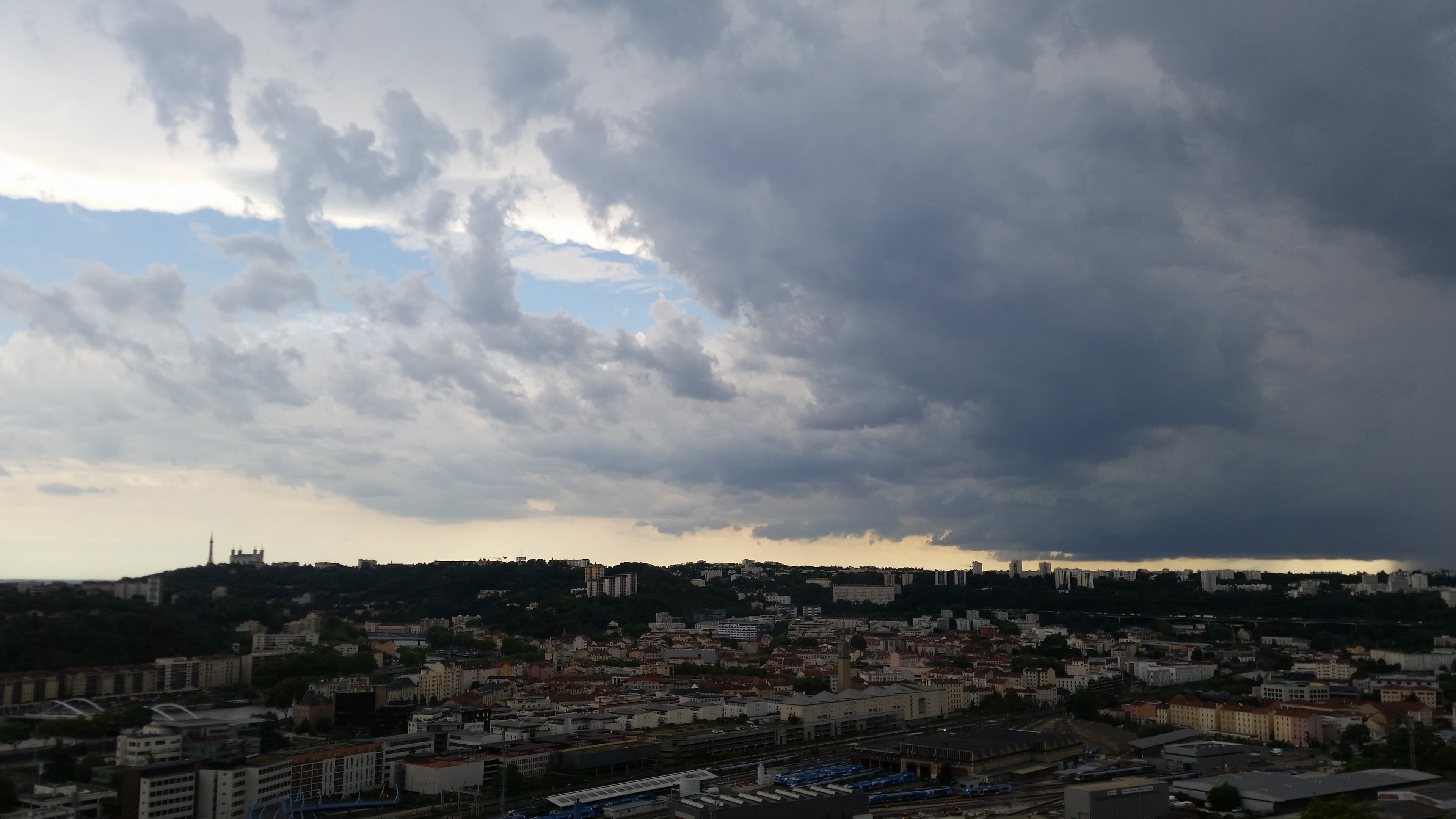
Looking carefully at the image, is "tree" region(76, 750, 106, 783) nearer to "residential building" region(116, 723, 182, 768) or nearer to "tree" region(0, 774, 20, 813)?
"residential building" region(116, 723, 182, 768)

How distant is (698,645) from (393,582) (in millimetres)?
33299

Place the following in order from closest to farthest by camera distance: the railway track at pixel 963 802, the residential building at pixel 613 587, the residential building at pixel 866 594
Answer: the railway track at pixel 963 802
the residential building at pixel 613 587
the residential building at pixel 866 594

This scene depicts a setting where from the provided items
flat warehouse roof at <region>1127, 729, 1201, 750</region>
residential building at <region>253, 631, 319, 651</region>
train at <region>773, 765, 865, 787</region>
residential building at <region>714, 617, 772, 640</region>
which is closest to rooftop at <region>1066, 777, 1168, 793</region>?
train at <region>773, 765, 865, 787</region>

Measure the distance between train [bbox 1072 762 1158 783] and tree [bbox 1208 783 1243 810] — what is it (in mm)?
2332

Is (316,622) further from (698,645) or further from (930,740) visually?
(930,740)

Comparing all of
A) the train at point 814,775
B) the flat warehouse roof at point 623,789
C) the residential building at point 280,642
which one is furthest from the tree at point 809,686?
the residential building at point 280,642

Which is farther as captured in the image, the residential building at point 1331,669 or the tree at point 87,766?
the residential building at point 1331,669

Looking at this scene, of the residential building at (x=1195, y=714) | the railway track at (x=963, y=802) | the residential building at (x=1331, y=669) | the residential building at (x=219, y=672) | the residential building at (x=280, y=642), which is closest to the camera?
the railway track at (x=963, y=802)

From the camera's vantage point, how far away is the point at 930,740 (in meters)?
26.1

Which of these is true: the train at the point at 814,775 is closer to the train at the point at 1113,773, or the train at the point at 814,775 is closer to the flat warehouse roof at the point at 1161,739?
the train at the point at 1113,773

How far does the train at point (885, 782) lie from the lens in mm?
22594

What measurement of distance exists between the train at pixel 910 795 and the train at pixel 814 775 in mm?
1253

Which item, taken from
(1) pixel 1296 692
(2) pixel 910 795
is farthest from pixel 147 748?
(1) pixel 1296 692

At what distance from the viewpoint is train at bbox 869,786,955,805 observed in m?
21.5
